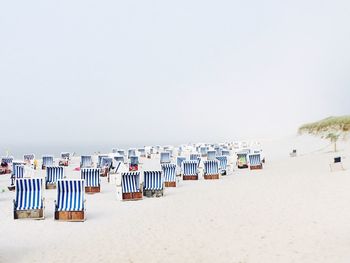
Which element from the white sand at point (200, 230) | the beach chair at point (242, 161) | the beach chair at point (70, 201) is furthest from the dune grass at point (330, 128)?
the beach chair at point (70, 201)

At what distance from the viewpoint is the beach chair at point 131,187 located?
13.1 metres

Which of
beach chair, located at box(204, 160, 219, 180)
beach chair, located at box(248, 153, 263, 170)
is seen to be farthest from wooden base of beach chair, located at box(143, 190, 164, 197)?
beach chair, located at box(248, 153, 263, 170)

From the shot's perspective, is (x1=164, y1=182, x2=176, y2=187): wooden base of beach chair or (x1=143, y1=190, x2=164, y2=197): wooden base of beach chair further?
(x1=164, y1=182, x2=176, y2=187): wooden base of beach chair

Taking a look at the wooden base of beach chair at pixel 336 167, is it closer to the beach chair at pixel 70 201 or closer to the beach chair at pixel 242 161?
the beach chair at pixel 242 161

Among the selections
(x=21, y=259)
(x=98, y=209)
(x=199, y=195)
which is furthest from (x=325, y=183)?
(x=21, y=259)

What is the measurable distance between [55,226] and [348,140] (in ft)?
98.5

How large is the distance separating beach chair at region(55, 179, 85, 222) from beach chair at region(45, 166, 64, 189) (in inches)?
276

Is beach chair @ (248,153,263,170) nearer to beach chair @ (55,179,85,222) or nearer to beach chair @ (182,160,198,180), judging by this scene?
beach chair @ (182,160,198,180)

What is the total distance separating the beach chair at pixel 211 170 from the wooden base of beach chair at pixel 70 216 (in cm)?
985

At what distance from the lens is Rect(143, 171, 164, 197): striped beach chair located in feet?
45.6

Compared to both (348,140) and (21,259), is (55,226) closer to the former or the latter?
(21,259)

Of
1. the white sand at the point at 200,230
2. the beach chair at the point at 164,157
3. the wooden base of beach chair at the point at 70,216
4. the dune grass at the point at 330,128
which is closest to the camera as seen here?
the white sand at the point at 200,230

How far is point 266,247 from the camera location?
7.32 metres

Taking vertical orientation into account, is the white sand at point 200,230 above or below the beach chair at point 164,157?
below
